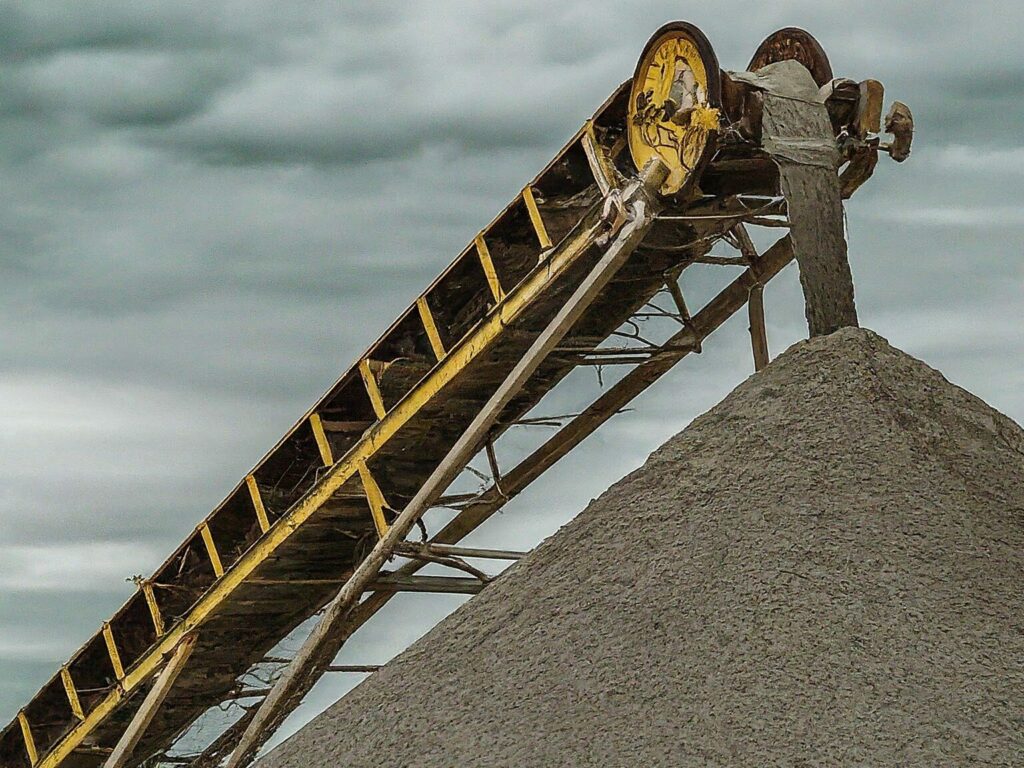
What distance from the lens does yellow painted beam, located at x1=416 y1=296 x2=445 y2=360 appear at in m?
8.95

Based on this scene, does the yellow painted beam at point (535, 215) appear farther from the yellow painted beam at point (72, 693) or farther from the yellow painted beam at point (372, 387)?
the yellow painted beam at point (72, 693)

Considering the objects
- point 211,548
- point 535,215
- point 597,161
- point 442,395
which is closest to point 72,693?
point 211,548

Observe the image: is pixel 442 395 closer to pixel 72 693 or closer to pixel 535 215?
pixel 535 215

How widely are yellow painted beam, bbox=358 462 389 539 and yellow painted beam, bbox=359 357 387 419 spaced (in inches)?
13.1

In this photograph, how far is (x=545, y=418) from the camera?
31.8 feet

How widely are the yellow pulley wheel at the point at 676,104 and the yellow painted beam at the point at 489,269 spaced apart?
1060 millimetres

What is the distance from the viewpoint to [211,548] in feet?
33.1

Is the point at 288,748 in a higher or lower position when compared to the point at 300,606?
lower

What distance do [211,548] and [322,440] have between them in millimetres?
1244

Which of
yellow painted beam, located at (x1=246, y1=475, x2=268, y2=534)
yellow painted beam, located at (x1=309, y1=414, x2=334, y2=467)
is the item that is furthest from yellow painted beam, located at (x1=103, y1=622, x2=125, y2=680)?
yellow painted beam, located at (x1=309, y1=414, x2=334, y2=467)

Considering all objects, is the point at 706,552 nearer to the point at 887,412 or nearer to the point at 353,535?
the point at 887,412

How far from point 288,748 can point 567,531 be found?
5.54 ft

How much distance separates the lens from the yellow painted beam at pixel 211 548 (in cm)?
1005

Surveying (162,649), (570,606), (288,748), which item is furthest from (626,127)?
(162,649)
